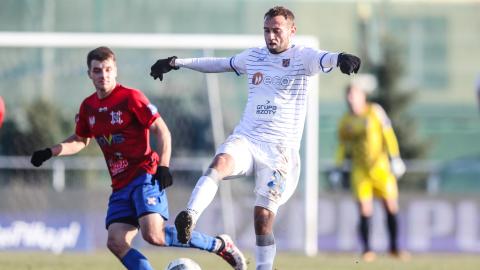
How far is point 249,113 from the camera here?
31.4 ft

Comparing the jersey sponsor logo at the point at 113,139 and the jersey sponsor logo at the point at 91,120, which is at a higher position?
the jersey sponsor logo at the point at 91,120

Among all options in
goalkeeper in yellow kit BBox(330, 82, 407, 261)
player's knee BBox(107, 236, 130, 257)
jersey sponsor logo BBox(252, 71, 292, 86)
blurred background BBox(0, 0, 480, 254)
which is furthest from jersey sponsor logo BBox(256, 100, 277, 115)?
blurred background BBox(0, 0, 480, 254)

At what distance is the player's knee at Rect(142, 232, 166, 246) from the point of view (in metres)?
9.45

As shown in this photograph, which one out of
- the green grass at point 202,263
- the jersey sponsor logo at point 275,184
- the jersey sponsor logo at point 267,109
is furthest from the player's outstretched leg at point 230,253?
the green grass at point 202,263

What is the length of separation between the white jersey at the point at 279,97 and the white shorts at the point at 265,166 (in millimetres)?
69

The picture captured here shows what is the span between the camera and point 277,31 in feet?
30.9

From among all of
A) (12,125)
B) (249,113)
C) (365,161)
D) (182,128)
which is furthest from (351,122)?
(249,113)

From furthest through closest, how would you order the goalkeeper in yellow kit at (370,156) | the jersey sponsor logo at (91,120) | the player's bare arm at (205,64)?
the goalkeeper in yellow kit at (370,156) < the player's bare arm at (205,64) < the jersey sponsor logo at (91,120)

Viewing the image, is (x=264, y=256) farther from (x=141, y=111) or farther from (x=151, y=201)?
(x=141, y=111)

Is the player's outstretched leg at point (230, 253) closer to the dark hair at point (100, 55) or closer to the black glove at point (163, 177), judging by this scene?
the black glove at point (163, 177)

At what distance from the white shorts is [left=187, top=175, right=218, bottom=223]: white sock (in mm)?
352

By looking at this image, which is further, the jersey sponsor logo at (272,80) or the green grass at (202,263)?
the green grass at (202,263)

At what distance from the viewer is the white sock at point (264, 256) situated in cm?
941

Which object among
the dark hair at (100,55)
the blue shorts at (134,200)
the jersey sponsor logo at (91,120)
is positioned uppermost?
the dark hair at (100,55)
